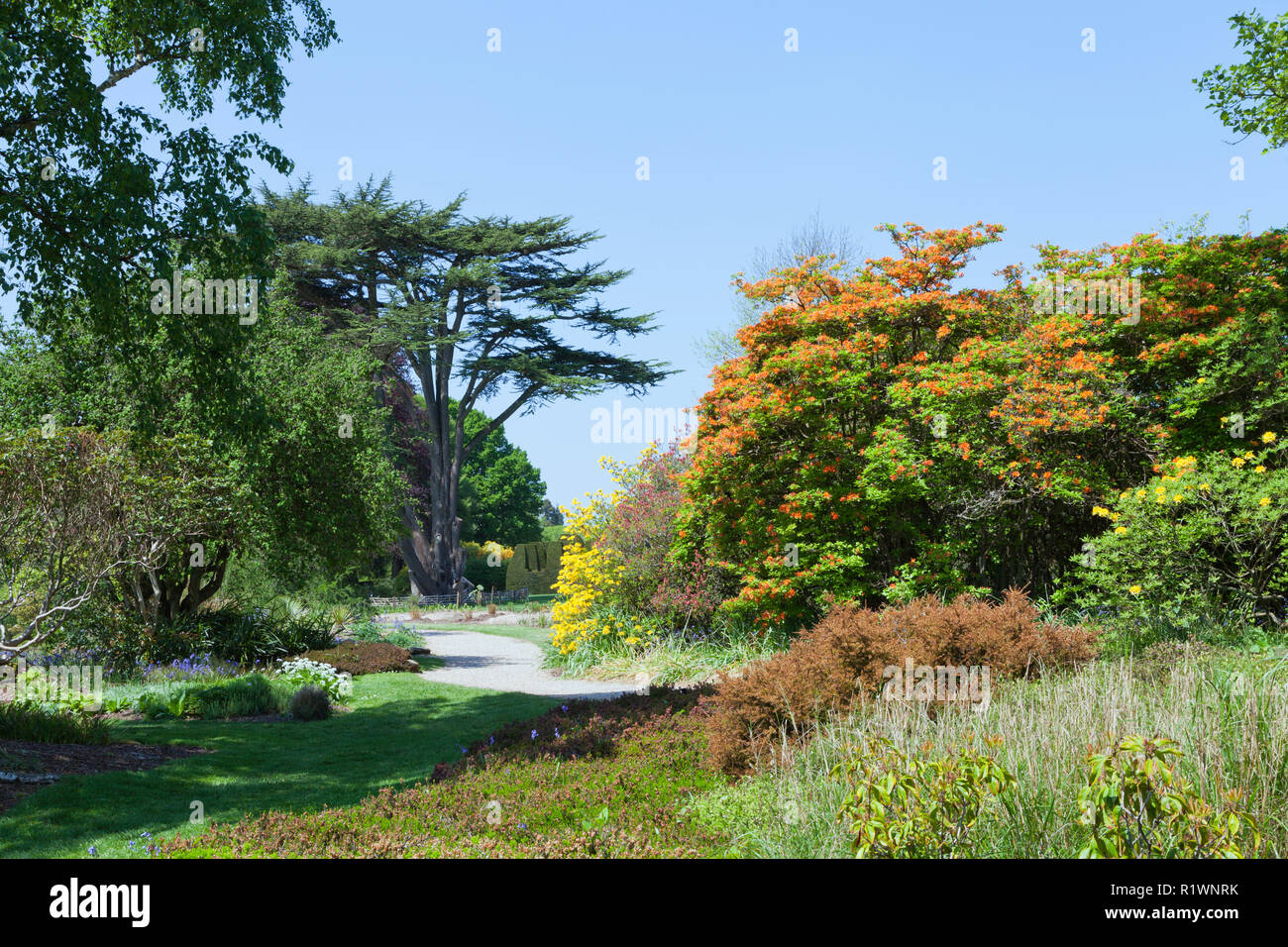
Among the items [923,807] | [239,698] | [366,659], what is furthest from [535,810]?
[366,659]

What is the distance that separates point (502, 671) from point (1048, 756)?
1176 cm

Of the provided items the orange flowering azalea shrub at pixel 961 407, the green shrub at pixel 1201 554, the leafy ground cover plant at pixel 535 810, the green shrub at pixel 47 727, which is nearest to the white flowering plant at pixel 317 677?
the green shrub at pixel 47 727

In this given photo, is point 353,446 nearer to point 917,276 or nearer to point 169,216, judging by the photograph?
point 169,216

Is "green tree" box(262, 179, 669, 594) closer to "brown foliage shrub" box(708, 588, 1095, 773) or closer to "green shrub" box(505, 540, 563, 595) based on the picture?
"green shrub" box(505, 540, 563, 595)

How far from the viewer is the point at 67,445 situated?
336 inches

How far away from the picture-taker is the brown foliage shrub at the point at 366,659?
1406 centimetres

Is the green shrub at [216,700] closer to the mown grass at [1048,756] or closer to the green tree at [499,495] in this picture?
the mown grass at [1048,756]

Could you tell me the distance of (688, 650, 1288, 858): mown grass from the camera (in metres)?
3.91

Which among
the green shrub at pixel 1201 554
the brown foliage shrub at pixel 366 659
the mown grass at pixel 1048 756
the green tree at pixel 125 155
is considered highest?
the green tree at pixel 125 155

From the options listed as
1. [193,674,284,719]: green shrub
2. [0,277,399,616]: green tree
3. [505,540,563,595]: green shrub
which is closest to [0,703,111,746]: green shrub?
[193,674,284,719]: green shrub

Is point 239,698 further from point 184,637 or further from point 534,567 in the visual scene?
point 534,567

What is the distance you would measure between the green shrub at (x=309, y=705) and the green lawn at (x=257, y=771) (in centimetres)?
19
